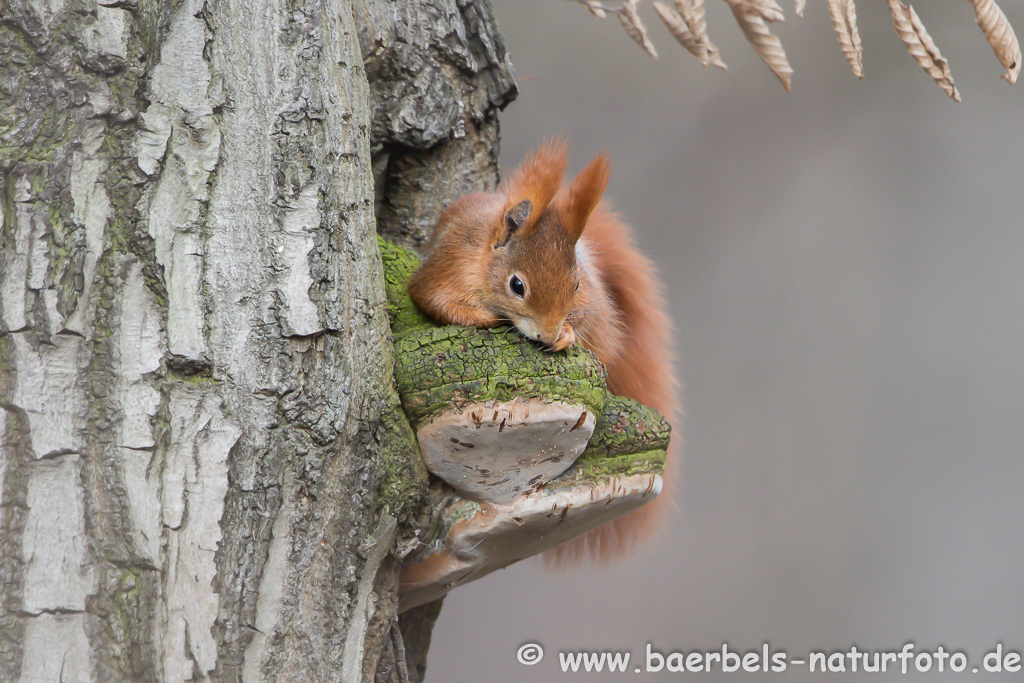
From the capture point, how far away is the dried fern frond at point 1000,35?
83cm

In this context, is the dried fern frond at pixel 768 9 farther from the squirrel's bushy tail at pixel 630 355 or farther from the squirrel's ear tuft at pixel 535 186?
the squirrel's bushy tail at pixel 630 355

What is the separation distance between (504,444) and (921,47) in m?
0.62

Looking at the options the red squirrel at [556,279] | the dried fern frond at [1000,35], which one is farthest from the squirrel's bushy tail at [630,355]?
the dried fern frond at [1000,35]

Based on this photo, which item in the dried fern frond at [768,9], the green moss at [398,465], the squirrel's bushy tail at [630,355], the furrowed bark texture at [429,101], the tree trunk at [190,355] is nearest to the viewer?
the tree trunk at [190,355]

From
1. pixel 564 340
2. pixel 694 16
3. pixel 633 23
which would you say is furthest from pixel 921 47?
pixel 564 340

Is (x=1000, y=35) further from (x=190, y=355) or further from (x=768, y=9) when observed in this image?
(x=190, y=355)

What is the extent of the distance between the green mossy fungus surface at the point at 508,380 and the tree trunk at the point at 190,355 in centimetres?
4

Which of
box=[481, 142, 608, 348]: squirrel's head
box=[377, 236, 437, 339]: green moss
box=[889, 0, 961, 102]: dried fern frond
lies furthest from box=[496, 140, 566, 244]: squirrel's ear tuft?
box=[889, 0, 961, 102]: dried fern frond

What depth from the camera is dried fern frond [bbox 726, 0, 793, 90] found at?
0.92 meters

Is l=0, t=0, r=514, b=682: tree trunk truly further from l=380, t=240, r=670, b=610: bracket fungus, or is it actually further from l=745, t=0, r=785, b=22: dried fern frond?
l=745, t=0, r=785, b=22: dried fern frond

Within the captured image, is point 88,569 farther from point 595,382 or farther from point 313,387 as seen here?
point 595,382

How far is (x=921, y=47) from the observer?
85 cm

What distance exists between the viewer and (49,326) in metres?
0.68

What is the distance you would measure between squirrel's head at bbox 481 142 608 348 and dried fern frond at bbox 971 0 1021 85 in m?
0.43
